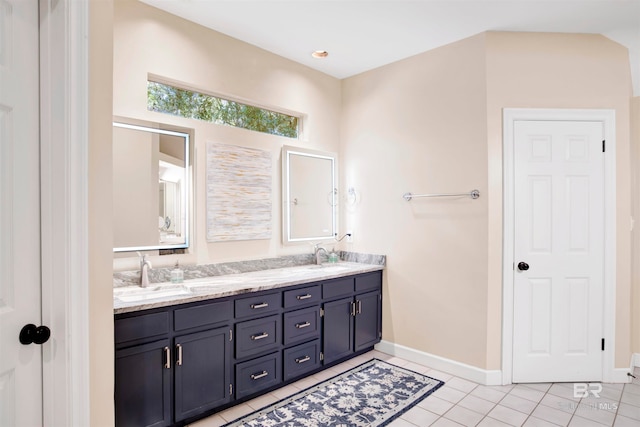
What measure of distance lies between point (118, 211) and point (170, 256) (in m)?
0.47

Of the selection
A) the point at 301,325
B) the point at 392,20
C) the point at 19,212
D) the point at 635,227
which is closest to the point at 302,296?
the point at 301,325

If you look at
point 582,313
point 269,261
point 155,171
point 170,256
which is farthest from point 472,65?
point 170,256

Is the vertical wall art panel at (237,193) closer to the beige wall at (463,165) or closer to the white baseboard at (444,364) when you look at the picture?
the beige wall at (463,165)

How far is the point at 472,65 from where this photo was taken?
2938 millimetres

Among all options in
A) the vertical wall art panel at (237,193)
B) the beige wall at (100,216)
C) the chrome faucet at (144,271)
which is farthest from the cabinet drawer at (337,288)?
the beige wall at (100,216)

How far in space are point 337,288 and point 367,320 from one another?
0.55 metres

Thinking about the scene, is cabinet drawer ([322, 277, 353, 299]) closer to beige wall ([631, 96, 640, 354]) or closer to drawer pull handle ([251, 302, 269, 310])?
drawer pull handle ([251, 302, 269, 310])

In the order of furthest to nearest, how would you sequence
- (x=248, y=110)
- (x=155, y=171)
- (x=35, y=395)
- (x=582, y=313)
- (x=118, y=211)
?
(x=248, y=110) < (x=582, y=313) < (x=155, y=171) < (x=118, y=211) < (x=35, y=395)

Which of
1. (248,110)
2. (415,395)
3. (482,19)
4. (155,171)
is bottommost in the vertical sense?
(415,395)

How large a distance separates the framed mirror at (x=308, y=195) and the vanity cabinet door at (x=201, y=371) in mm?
1262

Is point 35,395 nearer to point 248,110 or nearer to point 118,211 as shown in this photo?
point 118,211

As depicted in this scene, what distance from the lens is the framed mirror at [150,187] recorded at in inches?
93.1

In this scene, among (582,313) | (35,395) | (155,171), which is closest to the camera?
(35,395)

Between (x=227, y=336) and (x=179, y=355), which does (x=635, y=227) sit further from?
(x=179, y=355)
